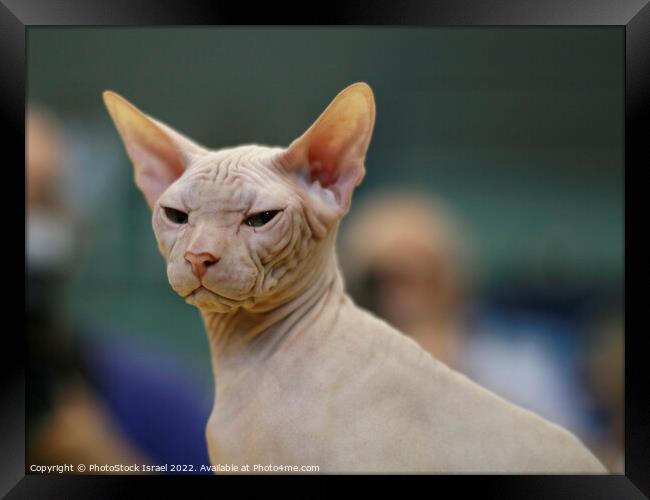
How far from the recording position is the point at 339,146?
1.73 m

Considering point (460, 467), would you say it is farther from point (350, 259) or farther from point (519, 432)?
point (350, 259)

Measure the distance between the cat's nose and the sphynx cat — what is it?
61mm

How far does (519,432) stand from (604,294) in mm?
548

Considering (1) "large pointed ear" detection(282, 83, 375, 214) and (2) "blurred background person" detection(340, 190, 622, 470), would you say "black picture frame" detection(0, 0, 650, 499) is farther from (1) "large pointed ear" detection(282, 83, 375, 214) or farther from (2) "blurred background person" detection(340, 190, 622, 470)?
(1) "large pointed ear" detection(282, 83, 375, 214)

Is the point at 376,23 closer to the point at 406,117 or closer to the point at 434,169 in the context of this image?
the point at 406,117

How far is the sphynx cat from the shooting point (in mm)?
1630

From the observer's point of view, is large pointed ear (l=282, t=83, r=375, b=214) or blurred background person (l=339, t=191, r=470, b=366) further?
blurred background person (l=339, t=191, r=470, b=366)

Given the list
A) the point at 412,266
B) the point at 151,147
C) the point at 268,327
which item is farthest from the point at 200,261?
the point at 412,266

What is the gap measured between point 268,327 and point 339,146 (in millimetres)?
532

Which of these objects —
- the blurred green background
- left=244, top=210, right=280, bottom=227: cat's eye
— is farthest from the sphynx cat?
the blurred green background

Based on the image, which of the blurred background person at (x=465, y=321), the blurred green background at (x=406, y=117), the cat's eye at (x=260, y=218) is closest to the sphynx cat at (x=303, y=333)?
the cat's eye at (x=260, y=218)

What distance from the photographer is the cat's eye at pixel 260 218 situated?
5.34 feet

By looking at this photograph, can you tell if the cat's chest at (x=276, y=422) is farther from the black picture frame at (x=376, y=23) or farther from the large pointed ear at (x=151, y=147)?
the large pointed ear at (x=151, y=147)

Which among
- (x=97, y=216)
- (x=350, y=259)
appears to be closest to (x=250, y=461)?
(x=350, y=259)
